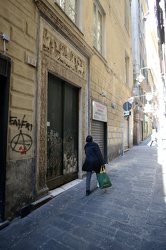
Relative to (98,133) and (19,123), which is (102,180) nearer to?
(19,123)

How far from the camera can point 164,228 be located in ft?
9.01

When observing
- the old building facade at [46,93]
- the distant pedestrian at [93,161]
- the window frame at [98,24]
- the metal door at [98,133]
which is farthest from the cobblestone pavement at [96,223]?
the window frame at [98,24]

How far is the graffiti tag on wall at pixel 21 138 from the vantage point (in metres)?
3.23

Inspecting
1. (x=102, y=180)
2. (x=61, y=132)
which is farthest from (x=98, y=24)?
(x=102, y=180)

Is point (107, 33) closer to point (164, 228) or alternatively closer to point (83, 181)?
point (83, 181)

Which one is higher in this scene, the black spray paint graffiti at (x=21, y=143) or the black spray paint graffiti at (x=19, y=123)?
the black spray paint graffiti at (x=19, y=123)

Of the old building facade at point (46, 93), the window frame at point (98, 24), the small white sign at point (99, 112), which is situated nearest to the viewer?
the old building facade at point (46, 93)

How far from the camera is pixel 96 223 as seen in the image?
2.94m

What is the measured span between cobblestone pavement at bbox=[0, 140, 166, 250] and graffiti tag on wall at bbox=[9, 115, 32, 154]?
1.30 metres

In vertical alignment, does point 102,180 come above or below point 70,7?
below

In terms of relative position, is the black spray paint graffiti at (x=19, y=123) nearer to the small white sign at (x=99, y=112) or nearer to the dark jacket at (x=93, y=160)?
the dark jacket at (x=93, y=160)

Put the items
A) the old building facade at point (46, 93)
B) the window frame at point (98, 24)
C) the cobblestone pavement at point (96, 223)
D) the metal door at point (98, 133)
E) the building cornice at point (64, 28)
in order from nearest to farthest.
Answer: the cobblestone pavement at point (96, 223), the old building facade at point (46, 93), the building cornice at point (64, 28), the metal door at point (98, 133), the window frame at point (98, 24)

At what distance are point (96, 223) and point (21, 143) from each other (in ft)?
6.64

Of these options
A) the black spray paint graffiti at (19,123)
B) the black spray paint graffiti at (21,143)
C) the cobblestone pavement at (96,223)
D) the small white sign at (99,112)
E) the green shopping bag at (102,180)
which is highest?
the small white sign at (99,112)
